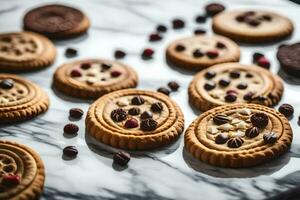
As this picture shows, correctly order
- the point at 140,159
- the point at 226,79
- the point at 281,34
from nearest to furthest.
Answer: the point at 140,159
the point at 226,79
the point at 281,34

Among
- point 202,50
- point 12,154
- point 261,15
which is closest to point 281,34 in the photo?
point 261,15

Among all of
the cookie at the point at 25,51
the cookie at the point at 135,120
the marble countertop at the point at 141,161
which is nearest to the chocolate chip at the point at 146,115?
the cookie at the point at 135,120

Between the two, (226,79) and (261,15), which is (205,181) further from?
(261,15)

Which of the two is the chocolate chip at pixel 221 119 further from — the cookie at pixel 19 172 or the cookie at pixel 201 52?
the cookie at pixel 19 172

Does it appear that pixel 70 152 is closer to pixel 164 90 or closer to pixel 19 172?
pixel 19 172

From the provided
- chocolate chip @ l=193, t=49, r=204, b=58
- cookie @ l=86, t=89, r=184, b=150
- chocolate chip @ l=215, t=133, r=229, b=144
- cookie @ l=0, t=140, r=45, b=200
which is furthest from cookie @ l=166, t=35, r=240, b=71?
cookie @ l=0, t=140, r=45, b=200

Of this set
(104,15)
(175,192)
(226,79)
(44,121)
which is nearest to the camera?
(175,192)

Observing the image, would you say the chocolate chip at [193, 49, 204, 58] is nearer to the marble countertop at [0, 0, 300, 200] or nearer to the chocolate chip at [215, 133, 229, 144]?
the marble countertop at [0, 0, 300, 200]
